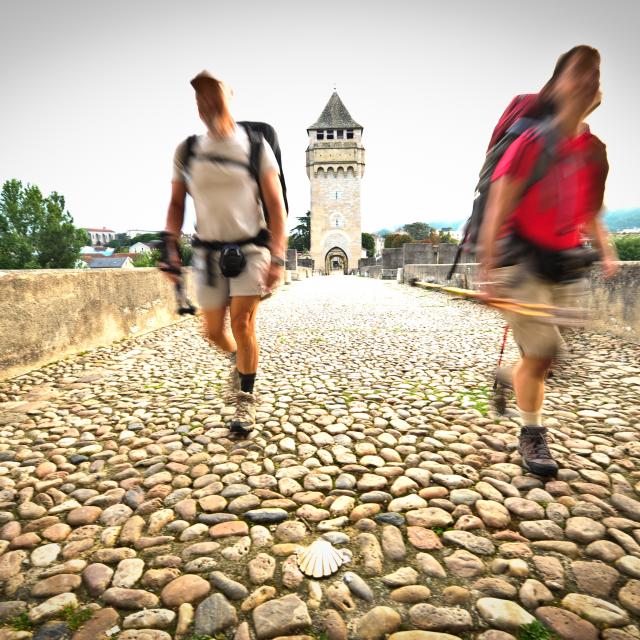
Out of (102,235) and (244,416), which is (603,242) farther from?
(102,235)

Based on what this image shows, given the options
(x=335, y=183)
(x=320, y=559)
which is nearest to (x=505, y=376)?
(x=320, y=559)

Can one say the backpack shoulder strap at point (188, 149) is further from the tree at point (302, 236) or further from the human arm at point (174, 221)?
the tree at point (302, 236)

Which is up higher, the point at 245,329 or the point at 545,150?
the point at 545,150

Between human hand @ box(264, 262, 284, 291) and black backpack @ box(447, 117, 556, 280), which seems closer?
black backpack @ box(447, 117, 556, 280)

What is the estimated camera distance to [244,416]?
103 inches

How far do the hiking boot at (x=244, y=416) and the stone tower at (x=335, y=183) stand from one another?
46.7 meters

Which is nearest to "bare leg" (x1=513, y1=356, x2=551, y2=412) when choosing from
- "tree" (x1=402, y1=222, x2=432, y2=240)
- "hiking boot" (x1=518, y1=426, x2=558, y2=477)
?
"hiking boot" (x1=518, y1=426, x2=558, y2=477)

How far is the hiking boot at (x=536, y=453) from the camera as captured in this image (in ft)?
6.52

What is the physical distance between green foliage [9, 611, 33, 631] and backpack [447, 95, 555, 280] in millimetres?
2454

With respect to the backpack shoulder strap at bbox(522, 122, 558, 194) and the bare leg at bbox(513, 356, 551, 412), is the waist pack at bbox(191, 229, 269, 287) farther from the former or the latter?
the bare leg at bbox(513, 356, 551, 412)

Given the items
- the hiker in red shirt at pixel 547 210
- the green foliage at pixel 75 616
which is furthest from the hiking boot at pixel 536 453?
Answer: the green foliage at pixel 75 616

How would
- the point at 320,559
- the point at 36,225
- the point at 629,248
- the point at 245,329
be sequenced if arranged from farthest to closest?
the point at 629,248 → the point at 36,225 → the point at 245,329 → the point at 320,559

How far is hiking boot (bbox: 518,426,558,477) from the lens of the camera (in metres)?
1.99

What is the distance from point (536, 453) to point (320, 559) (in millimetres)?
1351
